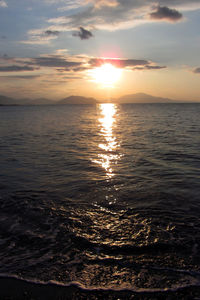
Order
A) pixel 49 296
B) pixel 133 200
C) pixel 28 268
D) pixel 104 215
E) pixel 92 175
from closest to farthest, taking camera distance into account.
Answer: pixel 49 296, pixel 28 268, pixel 104 215, pixel 133 200, pixel 92 175

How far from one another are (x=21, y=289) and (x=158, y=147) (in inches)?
700

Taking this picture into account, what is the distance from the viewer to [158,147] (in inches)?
813

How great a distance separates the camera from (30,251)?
232 inches

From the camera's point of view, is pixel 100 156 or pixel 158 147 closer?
A: pixel 100 156

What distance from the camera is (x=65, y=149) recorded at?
20234 mm

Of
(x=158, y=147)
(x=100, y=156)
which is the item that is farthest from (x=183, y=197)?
(x=158, y=147)

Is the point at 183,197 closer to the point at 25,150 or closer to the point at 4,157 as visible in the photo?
the point at 4,157

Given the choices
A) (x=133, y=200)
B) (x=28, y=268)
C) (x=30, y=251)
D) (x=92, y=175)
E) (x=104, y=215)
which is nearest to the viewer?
(x=28, y=268)

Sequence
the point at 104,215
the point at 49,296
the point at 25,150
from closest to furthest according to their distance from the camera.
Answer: the point at 49,296 → the point at 104,215 → the point at 25,150

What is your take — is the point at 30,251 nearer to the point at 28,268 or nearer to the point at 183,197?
the point at 28,268

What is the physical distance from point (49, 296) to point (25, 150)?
659 inches

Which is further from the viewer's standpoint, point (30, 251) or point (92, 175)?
point (92, 175)

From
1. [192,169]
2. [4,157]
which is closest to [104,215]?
[192,169]

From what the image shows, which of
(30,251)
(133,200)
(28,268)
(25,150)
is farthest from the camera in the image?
(25,150)
